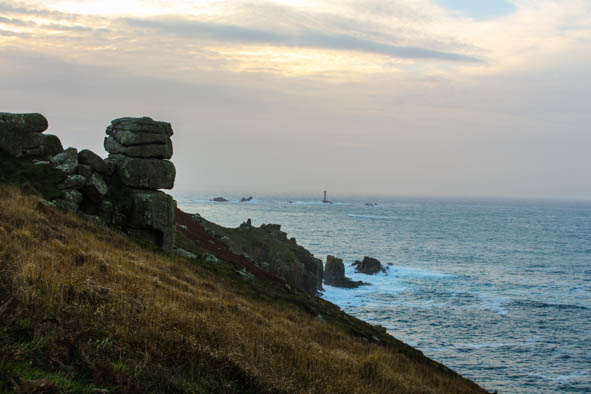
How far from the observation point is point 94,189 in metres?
24.6

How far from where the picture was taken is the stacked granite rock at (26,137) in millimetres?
24469

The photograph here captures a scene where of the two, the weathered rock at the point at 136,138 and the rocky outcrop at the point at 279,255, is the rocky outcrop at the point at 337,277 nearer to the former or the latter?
the rocky outcrop at the point at 279,255

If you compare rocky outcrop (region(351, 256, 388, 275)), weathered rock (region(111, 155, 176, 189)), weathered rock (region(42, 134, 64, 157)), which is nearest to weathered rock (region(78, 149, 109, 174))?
weathered rock (region(111, 155, 176, 189))

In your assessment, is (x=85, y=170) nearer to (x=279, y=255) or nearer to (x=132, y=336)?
(x=132, y=336)

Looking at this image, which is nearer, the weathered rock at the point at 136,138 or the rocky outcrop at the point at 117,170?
the rocky outcrop at the point at 117,170

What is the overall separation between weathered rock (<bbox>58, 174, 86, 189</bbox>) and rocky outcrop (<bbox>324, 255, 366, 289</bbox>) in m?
49.4

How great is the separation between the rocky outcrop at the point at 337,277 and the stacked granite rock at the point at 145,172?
4522cm

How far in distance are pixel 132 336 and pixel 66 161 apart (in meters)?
19.1

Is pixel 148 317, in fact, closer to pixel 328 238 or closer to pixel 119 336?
pixel 119 336

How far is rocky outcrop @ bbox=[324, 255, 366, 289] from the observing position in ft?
223

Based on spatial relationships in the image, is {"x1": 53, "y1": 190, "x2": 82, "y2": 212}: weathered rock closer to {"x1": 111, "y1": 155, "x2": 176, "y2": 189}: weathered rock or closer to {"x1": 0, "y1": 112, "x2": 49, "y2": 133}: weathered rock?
{"x1": 111, "y1": 155, "x2": 176, "y2": 189}: weathered rock

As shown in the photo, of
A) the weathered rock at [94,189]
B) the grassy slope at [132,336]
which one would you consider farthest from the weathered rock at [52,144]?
the grassy slope at [132,336]

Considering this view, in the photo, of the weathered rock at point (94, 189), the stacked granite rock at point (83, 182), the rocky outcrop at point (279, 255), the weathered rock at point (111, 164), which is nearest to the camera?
the stacked granite rock at point (83, 182)

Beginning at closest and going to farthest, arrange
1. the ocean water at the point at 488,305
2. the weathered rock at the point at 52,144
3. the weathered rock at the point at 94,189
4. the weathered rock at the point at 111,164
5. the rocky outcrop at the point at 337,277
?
the weathered rock at the point at 94,189
the weathered rock at the point at 52,144
the weathered rock at the point at 111,164
the ocean water at the point at 488,305
the rocky outcrop at the point at 337,277
